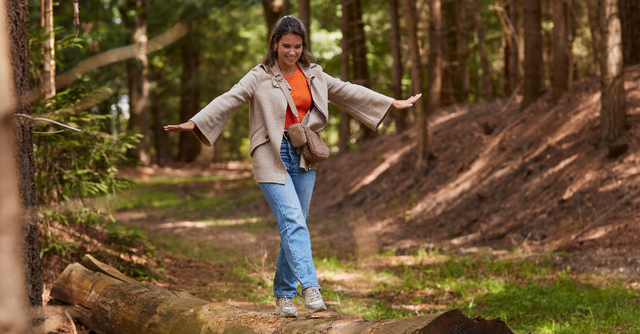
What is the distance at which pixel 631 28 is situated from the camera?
398 inches

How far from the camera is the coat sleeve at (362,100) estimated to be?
14.5 ft

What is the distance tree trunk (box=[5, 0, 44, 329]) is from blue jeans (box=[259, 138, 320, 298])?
1.71m

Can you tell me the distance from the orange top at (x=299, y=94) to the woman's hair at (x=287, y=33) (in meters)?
0.14

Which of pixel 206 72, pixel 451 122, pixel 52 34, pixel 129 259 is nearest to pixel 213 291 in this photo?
pixel 129 259

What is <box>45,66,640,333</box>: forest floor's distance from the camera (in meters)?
5.52

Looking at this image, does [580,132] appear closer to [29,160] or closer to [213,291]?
[213,291]

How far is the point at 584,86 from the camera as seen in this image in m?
10.6

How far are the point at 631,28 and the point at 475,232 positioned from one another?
507cm

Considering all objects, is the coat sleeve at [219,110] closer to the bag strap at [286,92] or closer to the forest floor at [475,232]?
the bag strap at [286,92]

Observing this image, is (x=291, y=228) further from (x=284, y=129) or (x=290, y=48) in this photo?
(x=290, y=48)

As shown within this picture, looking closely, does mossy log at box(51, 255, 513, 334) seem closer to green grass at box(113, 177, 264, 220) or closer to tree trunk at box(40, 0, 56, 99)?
tree trunk at box(40, 0, 56, 99)

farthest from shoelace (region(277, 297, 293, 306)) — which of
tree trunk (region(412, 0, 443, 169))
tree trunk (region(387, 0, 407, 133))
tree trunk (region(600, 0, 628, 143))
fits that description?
tree trunk (region(387, 0, 407, 133))

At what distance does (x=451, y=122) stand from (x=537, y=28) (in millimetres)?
3924

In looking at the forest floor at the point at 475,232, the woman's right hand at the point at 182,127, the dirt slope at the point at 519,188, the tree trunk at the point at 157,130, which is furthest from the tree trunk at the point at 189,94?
the woman's right hand at the point at 182,127
